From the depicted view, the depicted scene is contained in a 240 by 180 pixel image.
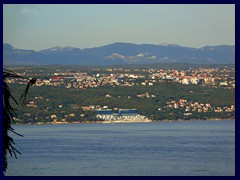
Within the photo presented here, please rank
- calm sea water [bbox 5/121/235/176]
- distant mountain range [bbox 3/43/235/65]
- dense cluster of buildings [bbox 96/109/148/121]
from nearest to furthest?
Result: calm sea water [bbox 5/121/235/176] → dense cluster of buildings [bbox 96/109/148/121] → distant mountain range [bbox 3/43/235/65]

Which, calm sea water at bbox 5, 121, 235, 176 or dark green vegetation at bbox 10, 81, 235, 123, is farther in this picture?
dark green vegetation at bbox 10, 81, 235, 123

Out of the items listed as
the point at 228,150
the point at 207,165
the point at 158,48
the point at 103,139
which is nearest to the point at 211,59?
the point at 158,48

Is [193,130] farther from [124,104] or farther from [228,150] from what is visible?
[228,150]

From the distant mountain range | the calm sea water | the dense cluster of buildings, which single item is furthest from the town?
the distant mountain range

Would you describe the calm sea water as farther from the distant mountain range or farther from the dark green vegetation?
the distant mountain range

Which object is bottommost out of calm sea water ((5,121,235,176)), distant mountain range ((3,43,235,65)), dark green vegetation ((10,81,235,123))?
calm sea water ((5,121,235,176))

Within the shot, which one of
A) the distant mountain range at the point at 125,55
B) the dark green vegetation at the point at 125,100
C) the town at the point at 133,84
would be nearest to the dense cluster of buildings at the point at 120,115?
the town at the point at 133,84

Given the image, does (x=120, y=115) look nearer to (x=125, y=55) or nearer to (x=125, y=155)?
(x=125, y=55)
